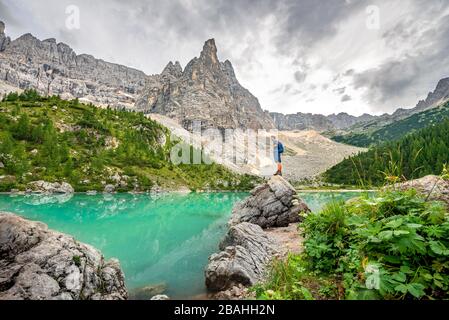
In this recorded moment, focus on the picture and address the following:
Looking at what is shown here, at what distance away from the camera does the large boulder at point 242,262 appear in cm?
1021

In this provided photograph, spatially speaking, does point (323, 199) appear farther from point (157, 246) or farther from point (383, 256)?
point (383, 256)

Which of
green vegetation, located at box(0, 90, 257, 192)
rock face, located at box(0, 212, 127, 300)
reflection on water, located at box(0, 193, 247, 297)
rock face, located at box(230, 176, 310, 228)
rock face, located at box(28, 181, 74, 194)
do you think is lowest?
reflection on water, located at box(0, 193, 247, 297)

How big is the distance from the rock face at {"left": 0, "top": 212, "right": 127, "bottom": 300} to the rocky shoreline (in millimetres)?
3898

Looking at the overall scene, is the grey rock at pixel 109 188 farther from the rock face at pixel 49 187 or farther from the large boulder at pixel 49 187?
the rock face at pixel 49 187

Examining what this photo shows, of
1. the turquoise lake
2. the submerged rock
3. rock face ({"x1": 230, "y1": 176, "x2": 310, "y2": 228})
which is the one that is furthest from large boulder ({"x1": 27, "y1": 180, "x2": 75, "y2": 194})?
the submerged rock

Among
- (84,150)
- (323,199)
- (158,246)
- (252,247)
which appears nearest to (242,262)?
(252,247)

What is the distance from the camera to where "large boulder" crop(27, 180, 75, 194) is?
235 ft

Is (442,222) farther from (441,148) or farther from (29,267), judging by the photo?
(441,148)

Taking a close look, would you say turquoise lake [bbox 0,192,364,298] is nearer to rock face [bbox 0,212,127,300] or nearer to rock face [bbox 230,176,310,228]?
rock face [bbox 230,176,310,228]

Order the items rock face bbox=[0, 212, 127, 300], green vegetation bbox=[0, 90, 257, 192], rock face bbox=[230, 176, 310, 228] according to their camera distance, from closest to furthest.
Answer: rock face bbox=[0, 212, 127, 300], rock face bbox=[230, 176, 310, 228], green vegetation bbox=[0, 90, 257, 192]

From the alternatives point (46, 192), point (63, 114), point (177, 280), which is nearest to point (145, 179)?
point (46, 192)

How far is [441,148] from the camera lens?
104m

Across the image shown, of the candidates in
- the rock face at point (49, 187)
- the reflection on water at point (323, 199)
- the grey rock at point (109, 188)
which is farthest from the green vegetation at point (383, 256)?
the grey rock at point (109, 188)
